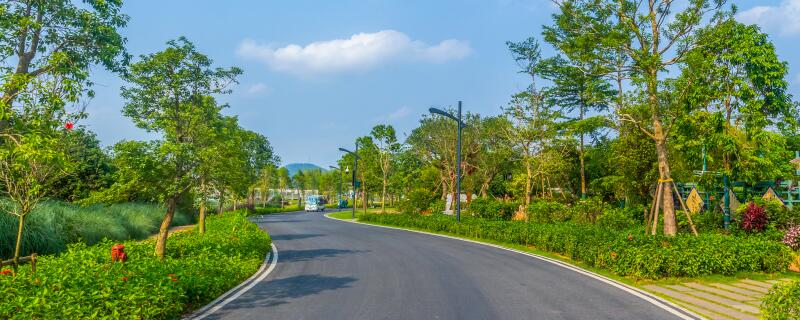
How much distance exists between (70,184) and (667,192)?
2882cm

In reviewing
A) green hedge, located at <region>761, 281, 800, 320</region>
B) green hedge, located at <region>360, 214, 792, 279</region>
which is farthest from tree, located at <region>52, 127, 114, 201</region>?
green hedge, located at <region>761, 281, 800, 320</region>

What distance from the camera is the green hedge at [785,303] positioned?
651 centimetres

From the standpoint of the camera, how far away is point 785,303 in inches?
260

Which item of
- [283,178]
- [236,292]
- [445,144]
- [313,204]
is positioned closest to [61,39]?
[236,292]

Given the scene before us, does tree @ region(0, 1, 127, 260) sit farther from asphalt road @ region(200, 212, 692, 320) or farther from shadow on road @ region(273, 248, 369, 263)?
shadow on road @ region(273, 248, 369, 263)

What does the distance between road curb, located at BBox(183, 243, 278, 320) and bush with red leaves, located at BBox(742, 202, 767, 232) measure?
17.1 metres

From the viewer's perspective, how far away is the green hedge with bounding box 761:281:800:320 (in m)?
6.51

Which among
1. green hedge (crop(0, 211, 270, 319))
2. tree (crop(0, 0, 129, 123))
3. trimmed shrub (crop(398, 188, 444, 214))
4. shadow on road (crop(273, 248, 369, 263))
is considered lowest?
shadow on road (crop(273, 248, 369, 263))

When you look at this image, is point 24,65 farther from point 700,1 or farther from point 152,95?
point 700,1

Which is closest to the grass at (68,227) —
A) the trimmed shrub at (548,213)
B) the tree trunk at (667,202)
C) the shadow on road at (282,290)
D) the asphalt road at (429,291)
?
the shadow on road at (282,290)

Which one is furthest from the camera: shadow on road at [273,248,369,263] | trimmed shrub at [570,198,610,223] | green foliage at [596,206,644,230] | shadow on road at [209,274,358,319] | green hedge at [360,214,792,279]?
trimmed shrub at [570,198,610,223]

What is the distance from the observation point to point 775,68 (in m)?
22.1

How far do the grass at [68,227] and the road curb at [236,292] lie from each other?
172 inches

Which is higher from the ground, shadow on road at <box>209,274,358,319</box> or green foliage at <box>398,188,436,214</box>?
green foliage at <box>398,188,436,214</box>
